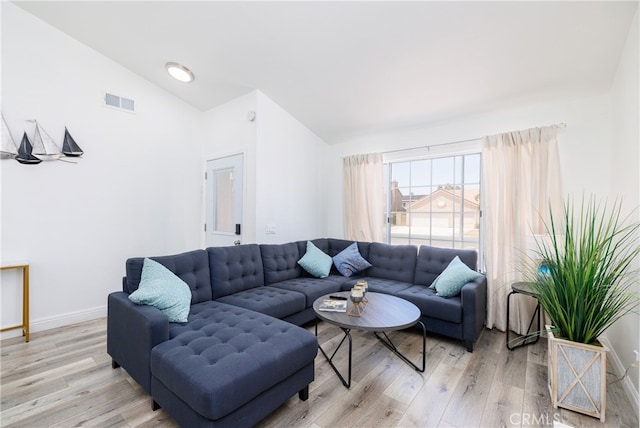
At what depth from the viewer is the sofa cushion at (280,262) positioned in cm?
330

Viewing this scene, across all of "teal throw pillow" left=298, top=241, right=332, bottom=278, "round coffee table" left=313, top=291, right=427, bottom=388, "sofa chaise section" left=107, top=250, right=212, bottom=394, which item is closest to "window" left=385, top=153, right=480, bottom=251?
"teal throw pillow" left=298, top=241, right=332, bottom=278

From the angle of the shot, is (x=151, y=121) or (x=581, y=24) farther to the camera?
(x=151, y=121)

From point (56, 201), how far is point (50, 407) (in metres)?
2.20

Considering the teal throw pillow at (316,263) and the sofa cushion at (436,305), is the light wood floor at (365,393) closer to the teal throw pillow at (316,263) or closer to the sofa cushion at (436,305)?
the sofa cushion at (436,305)

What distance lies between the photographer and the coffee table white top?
198cm

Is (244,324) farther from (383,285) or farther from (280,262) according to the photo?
(383,285)

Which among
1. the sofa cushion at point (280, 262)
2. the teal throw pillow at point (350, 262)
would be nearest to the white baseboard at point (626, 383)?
the teal throw pillow at point (350, 262)

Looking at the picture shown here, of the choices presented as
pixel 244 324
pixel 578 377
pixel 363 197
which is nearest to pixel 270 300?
pixel 244 324

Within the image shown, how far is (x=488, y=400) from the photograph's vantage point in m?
1.88

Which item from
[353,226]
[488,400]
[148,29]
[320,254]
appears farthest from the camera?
[353,226]

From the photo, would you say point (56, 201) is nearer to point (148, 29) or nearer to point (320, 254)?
point (148, 29)

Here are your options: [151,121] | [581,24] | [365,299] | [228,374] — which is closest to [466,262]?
[365,299]

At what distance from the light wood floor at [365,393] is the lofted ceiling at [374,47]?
254 cm

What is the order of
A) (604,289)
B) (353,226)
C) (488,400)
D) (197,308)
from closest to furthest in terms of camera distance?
(604,289) < (488,400) < (197,308) < (353,226)
